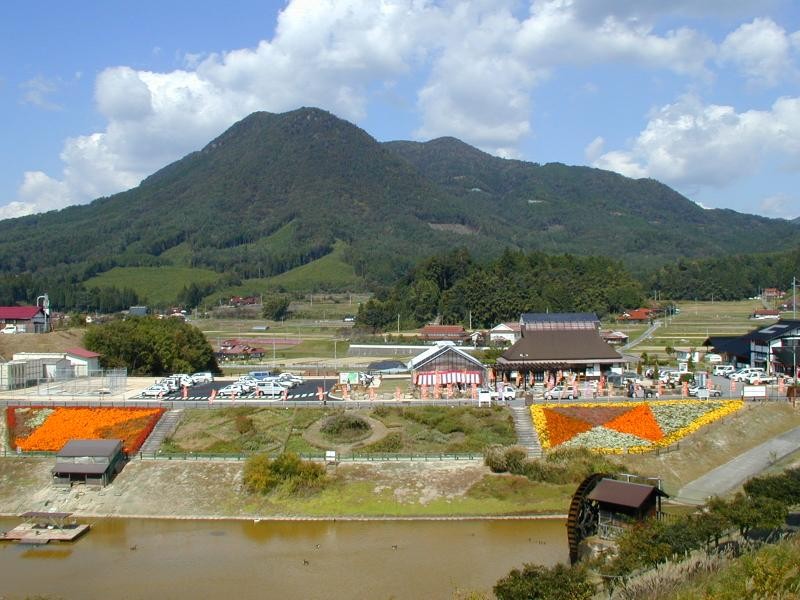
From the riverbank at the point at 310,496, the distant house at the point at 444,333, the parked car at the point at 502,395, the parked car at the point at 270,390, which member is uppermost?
the distant house at the point at 444,333

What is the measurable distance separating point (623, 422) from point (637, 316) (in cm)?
5528

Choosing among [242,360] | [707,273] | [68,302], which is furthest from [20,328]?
[707,273]

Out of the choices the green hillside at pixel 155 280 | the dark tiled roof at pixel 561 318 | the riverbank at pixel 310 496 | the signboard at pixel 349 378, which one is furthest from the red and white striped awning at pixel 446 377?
the green hillside at pixel 155 280

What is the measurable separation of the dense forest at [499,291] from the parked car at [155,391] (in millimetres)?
44641

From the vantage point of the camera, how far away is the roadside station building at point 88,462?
30594 mm

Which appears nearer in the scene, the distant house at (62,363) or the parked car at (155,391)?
the parked car at (155,391)

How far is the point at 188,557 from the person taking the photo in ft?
80.8

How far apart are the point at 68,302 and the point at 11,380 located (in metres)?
82.5

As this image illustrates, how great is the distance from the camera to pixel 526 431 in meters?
33.8

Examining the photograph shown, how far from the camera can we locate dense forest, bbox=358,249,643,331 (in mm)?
81000

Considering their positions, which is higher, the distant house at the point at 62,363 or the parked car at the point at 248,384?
the distant house at the point at 62,363

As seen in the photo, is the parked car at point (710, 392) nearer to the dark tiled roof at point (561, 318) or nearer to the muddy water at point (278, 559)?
the dark tiled roof at point (561, 318)

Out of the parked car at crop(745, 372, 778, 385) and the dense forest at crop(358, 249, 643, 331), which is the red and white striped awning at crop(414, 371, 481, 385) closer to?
the parked car at crop(745, 372, 778, 385)

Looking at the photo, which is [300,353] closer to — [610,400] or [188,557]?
[610,400]
